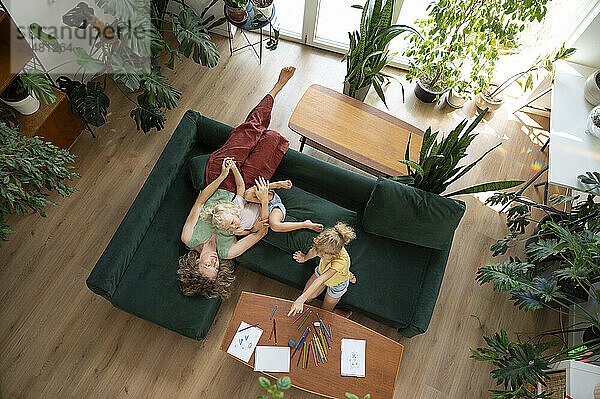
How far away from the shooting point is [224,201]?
2.82m

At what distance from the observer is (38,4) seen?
2.97 metres

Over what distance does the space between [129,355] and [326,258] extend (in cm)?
147

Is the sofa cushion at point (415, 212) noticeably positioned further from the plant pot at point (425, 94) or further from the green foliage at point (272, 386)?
the green foliage at point (272, 386)

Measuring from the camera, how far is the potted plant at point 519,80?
320 cm

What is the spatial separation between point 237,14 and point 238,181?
1.45 meters

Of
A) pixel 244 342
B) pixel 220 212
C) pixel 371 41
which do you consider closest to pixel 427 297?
pixel 244 342

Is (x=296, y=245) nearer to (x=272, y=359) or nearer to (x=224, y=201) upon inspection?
(x=224, y=201)

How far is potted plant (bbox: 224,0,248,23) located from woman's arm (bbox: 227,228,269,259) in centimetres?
168

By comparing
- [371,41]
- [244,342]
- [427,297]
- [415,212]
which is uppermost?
[371,41]

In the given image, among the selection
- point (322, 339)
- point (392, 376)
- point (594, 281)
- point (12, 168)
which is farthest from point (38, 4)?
point (594, 281)

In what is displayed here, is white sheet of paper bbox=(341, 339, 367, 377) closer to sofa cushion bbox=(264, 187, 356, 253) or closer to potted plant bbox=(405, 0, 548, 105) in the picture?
sofa cushion bbox=(264, 187, 356, 253)

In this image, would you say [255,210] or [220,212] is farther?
[255,210]

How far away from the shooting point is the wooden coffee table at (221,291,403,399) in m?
2.52

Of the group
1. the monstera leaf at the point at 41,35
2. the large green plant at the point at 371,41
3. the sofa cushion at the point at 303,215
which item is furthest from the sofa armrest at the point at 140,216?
the large green plant at the point at 371,41
